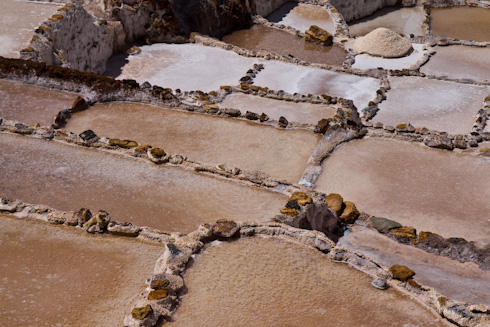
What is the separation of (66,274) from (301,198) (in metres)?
4.48

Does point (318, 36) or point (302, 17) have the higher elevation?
point (318, 36)

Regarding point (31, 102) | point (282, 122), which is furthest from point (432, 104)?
point (31, 102)

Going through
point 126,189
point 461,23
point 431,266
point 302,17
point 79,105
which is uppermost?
point 126,189

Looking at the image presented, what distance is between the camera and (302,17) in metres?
28.9

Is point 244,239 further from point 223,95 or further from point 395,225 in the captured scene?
point 223,95

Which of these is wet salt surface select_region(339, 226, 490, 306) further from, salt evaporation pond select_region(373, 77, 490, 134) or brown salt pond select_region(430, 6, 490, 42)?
brown salt pond select_region(430, 6, 490, 42)

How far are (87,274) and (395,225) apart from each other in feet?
19.7

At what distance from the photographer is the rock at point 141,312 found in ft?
25.9

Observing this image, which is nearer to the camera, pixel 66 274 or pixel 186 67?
pixel 66 274

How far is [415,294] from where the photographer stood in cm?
878

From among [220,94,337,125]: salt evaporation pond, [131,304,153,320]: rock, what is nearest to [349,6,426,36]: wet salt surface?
[220,94,337,125]: salt evaporation pond

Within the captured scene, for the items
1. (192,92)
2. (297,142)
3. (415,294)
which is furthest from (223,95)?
(415,294)

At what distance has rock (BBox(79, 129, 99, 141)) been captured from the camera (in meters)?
13.0

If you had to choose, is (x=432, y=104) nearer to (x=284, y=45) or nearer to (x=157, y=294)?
(x=284, y=45)
